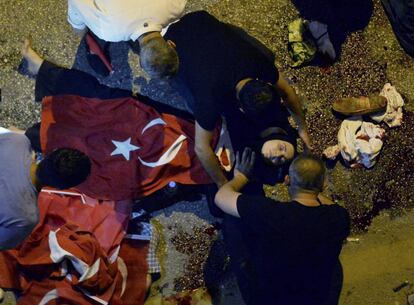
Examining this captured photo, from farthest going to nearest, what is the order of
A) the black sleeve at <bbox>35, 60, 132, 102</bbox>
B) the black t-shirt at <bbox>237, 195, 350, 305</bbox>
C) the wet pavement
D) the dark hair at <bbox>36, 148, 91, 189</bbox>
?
the wet pavement, the black sleeve at <bbox>35, 60, 132, 102</bbox>, the black t-shirt at <bbox>237, 195, 350, 305</bbox>, the dark hair at <bbox>36, 148, 91, 189</bbox>

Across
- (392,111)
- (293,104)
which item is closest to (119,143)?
(293,104)

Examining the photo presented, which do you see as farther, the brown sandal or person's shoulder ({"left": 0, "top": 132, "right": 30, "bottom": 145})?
the brown sandal

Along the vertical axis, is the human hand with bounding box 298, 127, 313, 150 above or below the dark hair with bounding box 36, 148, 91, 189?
below

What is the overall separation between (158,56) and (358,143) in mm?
1803

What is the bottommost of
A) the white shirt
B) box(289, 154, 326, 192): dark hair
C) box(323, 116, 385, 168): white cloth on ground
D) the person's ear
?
the person's ear

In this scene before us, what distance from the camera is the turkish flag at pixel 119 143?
4.02 m

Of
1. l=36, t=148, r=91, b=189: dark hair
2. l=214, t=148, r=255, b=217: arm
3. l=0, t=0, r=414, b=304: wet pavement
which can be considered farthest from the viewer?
l=0, t=0, r=414, b=304: wet pavement

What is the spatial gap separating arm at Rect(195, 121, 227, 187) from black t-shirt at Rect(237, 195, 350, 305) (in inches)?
15.0

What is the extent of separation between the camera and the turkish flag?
4.02 m

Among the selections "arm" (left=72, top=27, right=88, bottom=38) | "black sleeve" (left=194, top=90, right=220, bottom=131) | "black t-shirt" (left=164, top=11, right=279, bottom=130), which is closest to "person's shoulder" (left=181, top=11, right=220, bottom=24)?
"black t-shirt" (left=164, top=11, right=279, bottom=130)

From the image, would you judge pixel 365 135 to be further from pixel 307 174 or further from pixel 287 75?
pixel 307 174

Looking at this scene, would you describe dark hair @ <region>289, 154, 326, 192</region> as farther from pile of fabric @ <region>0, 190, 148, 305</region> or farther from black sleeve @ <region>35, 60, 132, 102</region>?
black sleeve @ <region>35, 60, 132, 102</region>

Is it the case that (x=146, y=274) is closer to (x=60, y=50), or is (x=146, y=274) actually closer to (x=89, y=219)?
(x=89, y=219)

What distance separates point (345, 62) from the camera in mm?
4258
